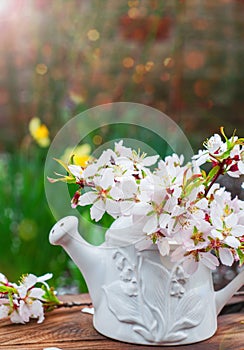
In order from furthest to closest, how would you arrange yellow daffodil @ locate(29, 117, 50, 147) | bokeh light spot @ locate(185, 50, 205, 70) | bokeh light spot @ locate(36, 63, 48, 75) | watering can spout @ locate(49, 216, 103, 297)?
bokeh light spot @ locate(185, 50, 205, 70), bokeh light spot @ locate(36, 63, 48, 75), yellow daffodil @ locate(29, 117, 50, 147), watering can spout @ locate(49, 216, 103, 297)

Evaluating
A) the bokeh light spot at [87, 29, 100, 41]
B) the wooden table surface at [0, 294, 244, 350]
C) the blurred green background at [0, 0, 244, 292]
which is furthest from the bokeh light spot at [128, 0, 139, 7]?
the wooden table surface at [0, 294, 244, 350]

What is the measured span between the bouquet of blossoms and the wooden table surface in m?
0.14

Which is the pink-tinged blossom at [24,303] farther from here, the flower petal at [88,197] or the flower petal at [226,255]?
the flower petal at [226,255]

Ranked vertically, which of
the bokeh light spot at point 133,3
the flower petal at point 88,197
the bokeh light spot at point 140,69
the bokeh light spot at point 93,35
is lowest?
the flower petal at point 88,197

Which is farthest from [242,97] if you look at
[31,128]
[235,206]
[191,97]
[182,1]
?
[235,206]

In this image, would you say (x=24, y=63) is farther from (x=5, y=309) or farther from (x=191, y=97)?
(x=5, y=309)

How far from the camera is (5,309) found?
96 centimetres

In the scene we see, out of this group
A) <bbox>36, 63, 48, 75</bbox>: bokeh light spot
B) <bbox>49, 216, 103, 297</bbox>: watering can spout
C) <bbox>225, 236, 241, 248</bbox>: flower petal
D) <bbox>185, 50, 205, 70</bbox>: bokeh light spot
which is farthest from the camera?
<bbox>185, 50, 205, 70</bbox>: bokeh light spot

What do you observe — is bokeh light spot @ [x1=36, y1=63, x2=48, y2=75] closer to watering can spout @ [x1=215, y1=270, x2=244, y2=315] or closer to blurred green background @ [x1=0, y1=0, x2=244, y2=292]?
blurred green background @ [x1=0, y1=0, x2=244, y2=292]

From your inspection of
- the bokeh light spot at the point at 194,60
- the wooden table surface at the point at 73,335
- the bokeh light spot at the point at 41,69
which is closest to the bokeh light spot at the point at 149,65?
the bokeh light spot at the point at 194,60

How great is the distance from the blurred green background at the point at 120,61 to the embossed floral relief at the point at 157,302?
1425 millimetres

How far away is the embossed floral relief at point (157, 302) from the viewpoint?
0.88m

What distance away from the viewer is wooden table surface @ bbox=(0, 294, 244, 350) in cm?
88

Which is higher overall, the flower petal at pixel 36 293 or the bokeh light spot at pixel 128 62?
the bokeh light spot at pixel 128 62
